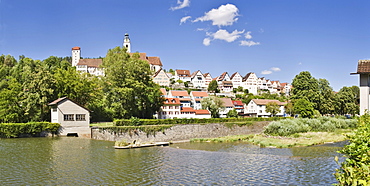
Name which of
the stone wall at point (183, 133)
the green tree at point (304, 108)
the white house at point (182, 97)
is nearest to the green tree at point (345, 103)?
the green tree at point (304, 108)

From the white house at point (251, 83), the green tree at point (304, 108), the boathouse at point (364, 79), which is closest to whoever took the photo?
the boathouse at point (364, 79)

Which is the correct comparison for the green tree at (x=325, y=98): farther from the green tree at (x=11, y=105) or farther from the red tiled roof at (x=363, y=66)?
the green tree at (x=11, y=105)

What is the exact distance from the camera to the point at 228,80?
139000mm

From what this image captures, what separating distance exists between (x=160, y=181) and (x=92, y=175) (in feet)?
15.4

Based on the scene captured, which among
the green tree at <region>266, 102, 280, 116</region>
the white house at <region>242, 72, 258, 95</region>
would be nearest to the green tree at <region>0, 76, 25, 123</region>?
the green tree at <region>266, 102, 280, 116</region>

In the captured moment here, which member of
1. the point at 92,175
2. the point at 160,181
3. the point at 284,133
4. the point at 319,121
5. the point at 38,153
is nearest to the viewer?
the point at 160,181

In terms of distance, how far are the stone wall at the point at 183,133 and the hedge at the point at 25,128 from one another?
5.27 meters

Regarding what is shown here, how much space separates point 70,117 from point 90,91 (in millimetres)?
10267

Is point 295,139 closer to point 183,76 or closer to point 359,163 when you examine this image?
point 359,163

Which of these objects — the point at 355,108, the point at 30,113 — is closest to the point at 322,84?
the point at 355,108

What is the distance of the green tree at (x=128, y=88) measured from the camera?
46.4 metres

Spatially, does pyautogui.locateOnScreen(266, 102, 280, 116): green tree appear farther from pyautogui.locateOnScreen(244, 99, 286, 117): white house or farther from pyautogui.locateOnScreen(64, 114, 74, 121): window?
pyautogui.locateOnScreen(64, 114, 74, 121): window

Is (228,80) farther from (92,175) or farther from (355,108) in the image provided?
(92,175)

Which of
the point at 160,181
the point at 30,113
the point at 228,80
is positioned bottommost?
the point at 160,181
